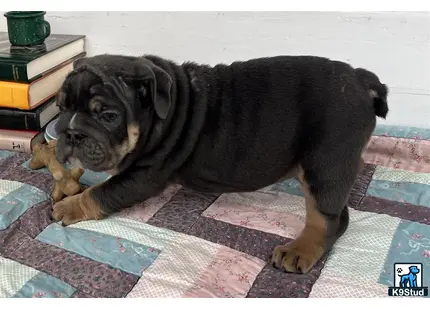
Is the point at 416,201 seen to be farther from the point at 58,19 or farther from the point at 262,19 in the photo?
the point at 58,19

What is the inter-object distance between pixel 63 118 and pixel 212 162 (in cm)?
45

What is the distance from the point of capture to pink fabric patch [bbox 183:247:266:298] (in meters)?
1.39

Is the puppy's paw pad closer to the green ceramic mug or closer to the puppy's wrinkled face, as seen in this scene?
the puppy's wrinkled face

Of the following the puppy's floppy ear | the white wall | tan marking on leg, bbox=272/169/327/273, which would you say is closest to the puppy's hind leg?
tan marking on leg, bbox=272/169/327/273

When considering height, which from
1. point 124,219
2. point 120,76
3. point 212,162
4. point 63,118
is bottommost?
point 124,219

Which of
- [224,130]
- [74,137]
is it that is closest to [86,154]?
[74,137]

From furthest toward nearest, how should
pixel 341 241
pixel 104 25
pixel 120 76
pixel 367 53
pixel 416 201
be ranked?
1. pixel 104 25
2. pixel 367 53
3. pixel 416 201
4. pixel 341 241
5. pixel 120 76

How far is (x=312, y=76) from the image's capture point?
158cm

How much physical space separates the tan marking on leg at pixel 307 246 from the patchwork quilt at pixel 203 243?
0.03 metres

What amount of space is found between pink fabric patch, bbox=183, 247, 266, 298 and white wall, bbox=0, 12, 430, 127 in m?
1.18

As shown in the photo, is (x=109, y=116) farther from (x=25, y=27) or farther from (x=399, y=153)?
(x=399, y=153)

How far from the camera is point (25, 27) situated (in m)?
2.21

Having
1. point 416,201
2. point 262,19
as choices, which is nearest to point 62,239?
point 416,201

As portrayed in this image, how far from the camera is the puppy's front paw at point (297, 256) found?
1.48m
